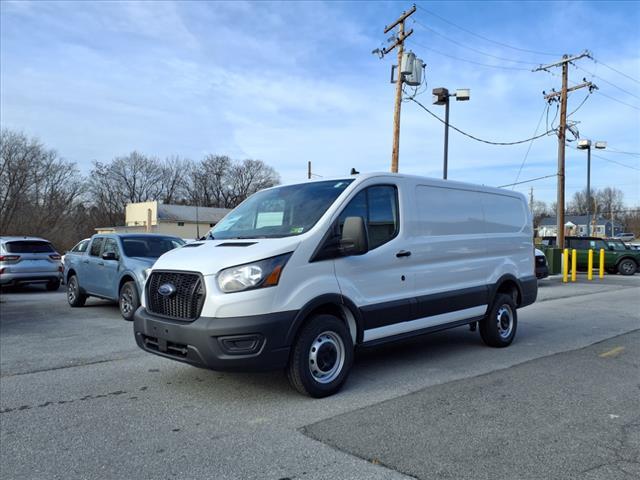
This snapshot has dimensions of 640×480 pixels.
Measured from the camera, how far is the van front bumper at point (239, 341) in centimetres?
436

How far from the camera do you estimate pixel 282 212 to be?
5383 mm

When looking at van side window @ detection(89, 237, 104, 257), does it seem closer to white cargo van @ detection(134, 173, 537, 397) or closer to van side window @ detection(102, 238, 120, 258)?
van side window @ detection(102, 238, 120, 258)

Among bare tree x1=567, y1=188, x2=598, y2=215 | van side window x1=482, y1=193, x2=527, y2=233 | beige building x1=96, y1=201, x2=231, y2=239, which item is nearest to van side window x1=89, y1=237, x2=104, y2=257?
van side window x1=482, y1=193, x2=527, y2=233

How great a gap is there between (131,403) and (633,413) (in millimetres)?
4487

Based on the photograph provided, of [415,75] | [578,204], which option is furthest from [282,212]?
[578,204]

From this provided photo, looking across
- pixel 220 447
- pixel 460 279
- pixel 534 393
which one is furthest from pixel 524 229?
pixel 220 447

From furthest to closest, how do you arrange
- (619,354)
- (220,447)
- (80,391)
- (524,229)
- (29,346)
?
1. (524,229)
2. (29,346)
3. (619,354)
4. (80,391)
5. (220,447)

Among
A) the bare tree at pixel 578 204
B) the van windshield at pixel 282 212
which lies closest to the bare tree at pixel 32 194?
the van windshield at pixel 282 212

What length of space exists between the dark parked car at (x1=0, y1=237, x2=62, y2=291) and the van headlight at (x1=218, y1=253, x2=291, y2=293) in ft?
37.1

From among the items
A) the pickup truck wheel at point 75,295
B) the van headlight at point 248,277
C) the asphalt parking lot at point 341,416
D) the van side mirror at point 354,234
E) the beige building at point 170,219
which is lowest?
the asphalt parking lot at point 341,416

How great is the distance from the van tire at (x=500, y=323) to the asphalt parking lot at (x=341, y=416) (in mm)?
189

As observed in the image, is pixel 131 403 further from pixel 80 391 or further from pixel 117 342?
pixel 117 342

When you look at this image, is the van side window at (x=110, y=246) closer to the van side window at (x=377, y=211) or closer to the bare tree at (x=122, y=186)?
the van side window at (x=377, y=211)

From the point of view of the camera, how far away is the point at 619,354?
22.7ft
